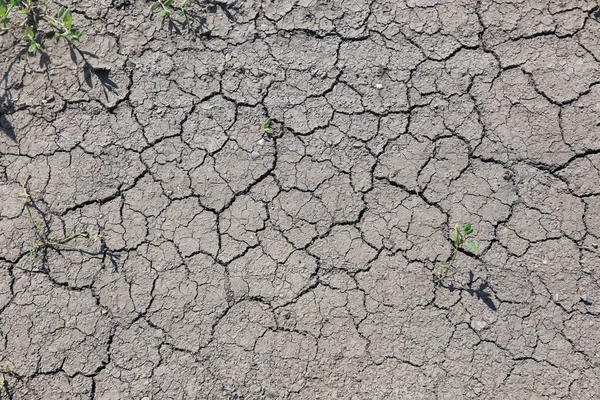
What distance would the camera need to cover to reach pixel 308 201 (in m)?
3.63

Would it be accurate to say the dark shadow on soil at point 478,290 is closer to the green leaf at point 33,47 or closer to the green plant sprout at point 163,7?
the green plant sprout at point 163,7

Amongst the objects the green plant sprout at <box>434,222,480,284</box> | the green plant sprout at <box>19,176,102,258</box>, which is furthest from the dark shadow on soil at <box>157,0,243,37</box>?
the green plant sprout at <box>434,222,480,284</box>

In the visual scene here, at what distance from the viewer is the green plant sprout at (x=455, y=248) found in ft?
11.3

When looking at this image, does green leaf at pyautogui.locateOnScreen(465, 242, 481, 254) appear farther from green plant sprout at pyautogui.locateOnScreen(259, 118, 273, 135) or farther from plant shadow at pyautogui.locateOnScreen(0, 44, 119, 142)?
plant shadow at pyautogui.locateOnScreen(0, 44, 119, 142)

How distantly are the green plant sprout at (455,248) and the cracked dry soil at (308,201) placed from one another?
4 cm

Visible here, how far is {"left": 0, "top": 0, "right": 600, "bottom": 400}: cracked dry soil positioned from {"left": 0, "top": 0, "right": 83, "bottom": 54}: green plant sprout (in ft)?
0.29

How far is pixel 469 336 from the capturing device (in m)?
3.33

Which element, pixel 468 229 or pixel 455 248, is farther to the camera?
pixel 455 248

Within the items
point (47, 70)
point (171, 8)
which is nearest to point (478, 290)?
point (171, 8)

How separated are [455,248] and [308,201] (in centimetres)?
88

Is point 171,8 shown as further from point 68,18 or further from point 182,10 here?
point 68,18

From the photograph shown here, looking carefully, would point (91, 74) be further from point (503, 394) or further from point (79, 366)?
point (503, 394)

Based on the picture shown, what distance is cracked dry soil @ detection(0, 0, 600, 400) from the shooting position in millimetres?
3334

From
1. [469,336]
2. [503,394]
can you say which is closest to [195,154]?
[469,336]
